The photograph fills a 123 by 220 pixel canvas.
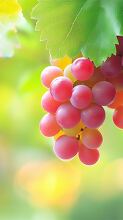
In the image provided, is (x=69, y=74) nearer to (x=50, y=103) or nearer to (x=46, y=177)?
(x=50, y=103)

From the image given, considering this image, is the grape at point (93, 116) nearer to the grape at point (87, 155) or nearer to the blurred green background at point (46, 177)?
the grape at point (87, 155)

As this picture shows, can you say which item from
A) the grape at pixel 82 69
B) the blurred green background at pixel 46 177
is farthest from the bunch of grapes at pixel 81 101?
the blurred green background at pixel 46 177

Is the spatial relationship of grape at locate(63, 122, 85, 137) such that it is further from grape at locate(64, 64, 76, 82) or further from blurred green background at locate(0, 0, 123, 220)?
blurred green background at locate(0, 0, 123, 220)

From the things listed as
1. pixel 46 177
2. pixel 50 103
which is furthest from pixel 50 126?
pixel 46 177

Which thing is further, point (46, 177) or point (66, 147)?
point (46, 177)

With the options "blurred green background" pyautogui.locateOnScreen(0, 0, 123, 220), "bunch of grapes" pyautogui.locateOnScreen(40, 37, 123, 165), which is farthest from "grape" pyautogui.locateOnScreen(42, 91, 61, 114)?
"blurred green background" pyautogui.locateOnScreen(0, 0, 123, 220)

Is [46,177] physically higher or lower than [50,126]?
higher

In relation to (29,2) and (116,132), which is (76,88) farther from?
(116,132)

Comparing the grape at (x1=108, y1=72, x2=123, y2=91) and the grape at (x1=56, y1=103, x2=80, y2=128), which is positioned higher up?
the grape at (x1=108, y1=72, x2=123, y2=91)
